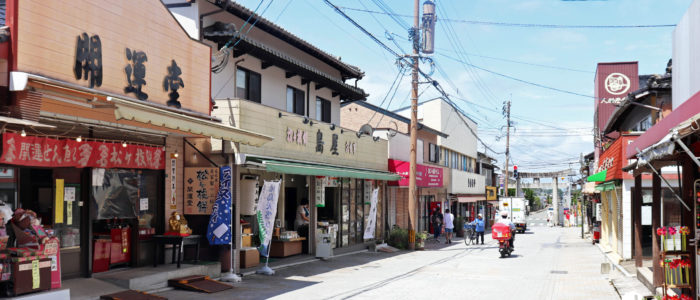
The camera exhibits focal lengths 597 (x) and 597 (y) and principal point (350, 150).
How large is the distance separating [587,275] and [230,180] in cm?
1139

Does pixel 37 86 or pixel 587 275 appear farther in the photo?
pixel 587 275

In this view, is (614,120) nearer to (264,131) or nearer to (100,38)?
(264,131)

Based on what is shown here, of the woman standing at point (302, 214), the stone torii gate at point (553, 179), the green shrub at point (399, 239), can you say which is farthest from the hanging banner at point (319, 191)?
the stone torii gate at point (553, 179)

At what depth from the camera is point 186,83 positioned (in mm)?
14414

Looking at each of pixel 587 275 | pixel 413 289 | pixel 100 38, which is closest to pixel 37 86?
pixel 100 38

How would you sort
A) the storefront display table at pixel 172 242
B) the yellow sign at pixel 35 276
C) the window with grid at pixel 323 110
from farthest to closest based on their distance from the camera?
the window with grid at pixel 323 110
the storefront display table at pixel 172 242
the yellow sign at pixel 35 276

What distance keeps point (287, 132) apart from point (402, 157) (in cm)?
1443

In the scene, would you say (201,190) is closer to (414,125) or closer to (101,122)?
(101,122)

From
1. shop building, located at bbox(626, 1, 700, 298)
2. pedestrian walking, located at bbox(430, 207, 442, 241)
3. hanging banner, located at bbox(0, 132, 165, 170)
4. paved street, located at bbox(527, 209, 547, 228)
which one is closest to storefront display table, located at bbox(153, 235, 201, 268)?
hanging banner, located at bbox(0, 132, 165, 170)

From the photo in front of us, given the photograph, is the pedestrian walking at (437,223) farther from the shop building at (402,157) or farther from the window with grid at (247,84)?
the window with grid at (247,84)

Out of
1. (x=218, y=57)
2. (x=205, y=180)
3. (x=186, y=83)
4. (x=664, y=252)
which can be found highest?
(x=218, y=57)

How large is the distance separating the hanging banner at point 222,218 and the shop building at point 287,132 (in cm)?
82

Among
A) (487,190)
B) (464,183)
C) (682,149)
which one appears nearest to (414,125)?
(682,149)

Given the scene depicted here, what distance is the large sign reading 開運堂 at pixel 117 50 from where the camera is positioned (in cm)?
1001
